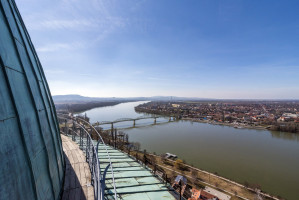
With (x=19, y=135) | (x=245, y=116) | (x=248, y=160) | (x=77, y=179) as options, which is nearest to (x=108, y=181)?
(x=77, y=179)

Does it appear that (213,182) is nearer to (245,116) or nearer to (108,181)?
(108,181)

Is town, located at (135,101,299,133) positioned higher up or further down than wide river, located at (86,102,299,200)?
further down

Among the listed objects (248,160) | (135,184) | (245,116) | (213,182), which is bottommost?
(245,116)

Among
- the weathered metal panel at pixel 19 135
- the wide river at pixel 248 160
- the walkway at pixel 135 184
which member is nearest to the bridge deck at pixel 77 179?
the walkway at pixel 135 184

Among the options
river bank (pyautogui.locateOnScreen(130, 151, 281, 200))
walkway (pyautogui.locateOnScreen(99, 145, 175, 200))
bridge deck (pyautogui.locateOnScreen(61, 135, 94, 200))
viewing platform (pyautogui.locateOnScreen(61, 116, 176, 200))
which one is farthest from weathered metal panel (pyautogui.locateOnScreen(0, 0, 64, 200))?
river bank (pyautogui.locateOnScreen(130, 151, 281, 200))

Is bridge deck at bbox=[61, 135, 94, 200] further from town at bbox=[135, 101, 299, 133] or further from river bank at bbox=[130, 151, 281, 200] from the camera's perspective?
town at bbox=[135, 101, 299, 133]

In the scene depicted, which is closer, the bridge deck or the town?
the bridge deck

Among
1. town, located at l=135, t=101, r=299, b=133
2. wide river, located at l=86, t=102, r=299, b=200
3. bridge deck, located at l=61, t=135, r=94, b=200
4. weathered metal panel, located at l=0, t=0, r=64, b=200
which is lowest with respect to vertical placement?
town, located at l=135, t=101, r=299, b=133

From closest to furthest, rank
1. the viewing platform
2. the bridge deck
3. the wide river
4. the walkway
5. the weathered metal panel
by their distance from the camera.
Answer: the weathered metal panel, the bridge deck, the viewing platform, the walkway, the wide river

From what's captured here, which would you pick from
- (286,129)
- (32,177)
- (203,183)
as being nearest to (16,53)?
(32,177)

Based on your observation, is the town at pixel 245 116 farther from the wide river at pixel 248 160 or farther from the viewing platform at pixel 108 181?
the viewing platform at pixel 108 181
